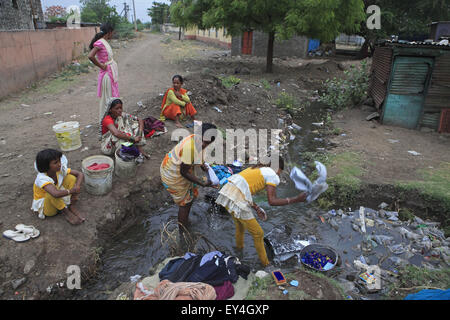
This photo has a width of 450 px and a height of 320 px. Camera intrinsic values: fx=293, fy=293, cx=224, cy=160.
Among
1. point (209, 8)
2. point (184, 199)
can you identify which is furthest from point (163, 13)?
point (184, 199)

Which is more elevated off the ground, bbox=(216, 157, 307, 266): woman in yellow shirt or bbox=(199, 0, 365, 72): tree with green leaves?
bbox=(199, 0, 365, 72): tree with green leaves

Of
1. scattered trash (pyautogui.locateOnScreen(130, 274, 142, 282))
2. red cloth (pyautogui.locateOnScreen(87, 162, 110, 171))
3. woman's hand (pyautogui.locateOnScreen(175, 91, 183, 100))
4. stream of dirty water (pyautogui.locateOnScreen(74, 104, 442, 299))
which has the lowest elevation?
stream of dirty water (pyautogui.locateOnScreen(74, 104, 442, 299))

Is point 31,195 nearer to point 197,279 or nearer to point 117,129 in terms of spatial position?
point 117,129

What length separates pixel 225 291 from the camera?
2.70m

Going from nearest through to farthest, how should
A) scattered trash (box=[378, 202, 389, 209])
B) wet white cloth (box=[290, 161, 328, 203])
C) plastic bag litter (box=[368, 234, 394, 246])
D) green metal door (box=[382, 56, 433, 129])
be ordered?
wet white cloth (box=[290, 161, 328, 203]), plastic bag litter (box=[368, 234, 394, 246]), scattered trash (box=[378, 202, 389, 209]), green metal door (box=[382, 56, 433, 129])

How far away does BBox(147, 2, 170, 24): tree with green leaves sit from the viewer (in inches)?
1747

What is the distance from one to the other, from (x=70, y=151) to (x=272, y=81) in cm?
919

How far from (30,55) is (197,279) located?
422 inches

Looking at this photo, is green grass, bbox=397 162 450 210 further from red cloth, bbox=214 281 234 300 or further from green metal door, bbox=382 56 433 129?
red cloth, bbox=214 281 234 300

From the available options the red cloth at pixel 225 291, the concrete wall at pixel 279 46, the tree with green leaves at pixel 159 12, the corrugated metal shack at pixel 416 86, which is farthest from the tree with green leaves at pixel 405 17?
the tree with green leaves at pixel 159 12

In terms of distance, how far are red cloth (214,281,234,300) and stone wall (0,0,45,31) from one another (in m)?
15.5

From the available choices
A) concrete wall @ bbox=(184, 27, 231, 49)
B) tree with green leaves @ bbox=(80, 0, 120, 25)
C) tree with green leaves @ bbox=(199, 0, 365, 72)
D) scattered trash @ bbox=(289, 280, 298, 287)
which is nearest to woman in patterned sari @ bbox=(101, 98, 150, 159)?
scattered trash @ bbox=(289, 280, 298, 287)

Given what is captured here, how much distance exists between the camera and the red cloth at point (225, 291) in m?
2.66
